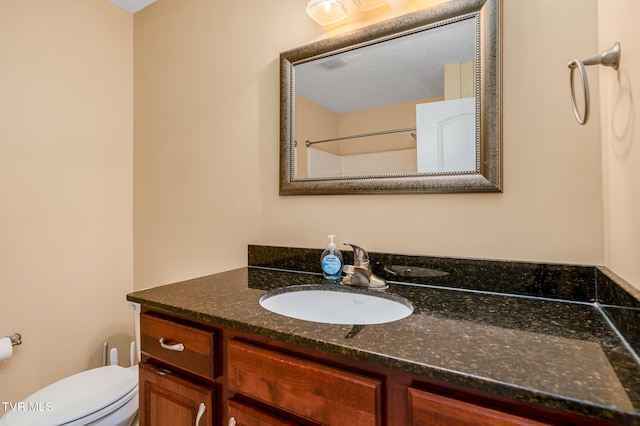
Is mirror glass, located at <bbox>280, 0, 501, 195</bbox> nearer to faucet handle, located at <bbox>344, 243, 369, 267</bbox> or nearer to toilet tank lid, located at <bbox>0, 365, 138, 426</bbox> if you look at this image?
faucet handle, located at <bbox>344, 243, 369, 267</bbox>

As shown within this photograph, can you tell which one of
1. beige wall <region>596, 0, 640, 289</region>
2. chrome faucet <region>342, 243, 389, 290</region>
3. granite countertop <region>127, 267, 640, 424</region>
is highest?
beige wall <region>596, 0, 640, 289</region>

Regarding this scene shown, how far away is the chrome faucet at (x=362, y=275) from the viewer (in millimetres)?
1077

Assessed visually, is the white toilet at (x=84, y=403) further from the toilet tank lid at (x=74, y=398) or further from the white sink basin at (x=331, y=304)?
the white sink basin at (x=331, y=304)

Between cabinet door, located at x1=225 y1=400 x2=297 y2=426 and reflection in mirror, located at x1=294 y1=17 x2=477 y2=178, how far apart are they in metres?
0.83

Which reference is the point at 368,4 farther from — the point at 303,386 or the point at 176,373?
the point at 176,373

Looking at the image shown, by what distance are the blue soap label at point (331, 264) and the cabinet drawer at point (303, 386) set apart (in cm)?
47

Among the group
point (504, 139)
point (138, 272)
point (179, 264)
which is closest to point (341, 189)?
point (504, 139)

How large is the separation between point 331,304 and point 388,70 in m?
0.87

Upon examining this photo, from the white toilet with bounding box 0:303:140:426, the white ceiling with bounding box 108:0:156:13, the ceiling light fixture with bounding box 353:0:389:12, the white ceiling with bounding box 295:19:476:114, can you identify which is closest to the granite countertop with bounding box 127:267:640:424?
the white toilet with bounding box 0:303:140:426

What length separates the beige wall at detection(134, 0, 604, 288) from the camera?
919 millimetres

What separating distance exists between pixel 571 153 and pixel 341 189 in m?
0.72

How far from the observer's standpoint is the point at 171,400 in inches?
36.3

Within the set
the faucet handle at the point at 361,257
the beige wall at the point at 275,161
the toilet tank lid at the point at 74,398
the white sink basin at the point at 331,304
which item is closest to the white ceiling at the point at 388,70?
the beige wall at the point at 275,161

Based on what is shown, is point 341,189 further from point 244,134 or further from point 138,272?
point 138,272
